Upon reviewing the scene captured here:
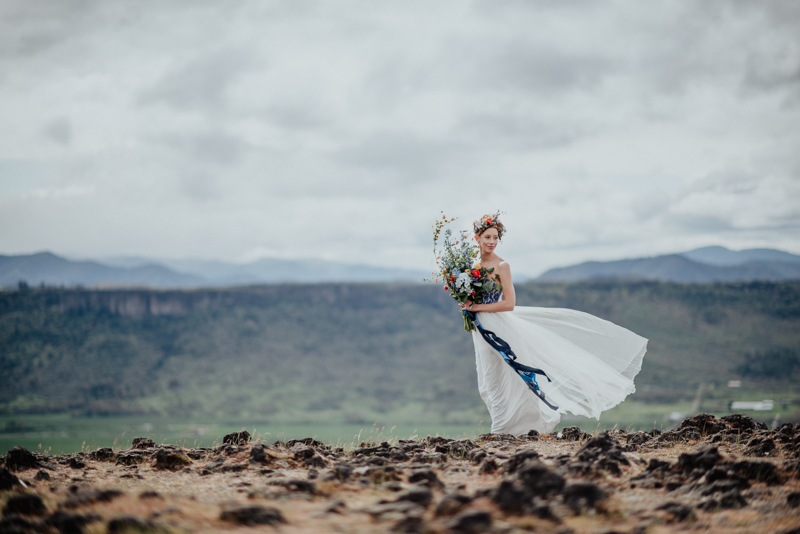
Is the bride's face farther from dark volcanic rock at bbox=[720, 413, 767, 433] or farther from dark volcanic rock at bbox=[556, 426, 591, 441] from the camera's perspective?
dark volcanic rock at bbox=[720, 413, 767, 433]

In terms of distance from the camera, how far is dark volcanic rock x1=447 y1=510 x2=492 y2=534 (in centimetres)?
396

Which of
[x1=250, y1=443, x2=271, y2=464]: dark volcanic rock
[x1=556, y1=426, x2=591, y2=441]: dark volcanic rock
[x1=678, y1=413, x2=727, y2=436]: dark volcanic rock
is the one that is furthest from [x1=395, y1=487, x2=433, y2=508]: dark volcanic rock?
[x1=678, y1=413, x2=727, y2=436]: dark volcanic rock

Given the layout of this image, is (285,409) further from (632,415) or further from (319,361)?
(632,415)

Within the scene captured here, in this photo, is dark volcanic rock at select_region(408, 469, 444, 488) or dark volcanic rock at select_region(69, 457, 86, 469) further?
dark volcanic rock at select_region(69, 457, 86, 469)

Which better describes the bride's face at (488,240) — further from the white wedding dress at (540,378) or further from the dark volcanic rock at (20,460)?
the dark volcanic rock at (20,460)

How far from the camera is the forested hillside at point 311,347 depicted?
11231cm

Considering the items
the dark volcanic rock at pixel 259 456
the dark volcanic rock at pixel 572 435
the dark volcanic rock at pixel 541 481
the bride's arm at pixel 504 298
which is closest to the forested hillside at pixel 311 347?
the dark volcanic rock at pixel 572 435

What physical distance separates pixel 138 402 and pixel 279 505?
126 meters

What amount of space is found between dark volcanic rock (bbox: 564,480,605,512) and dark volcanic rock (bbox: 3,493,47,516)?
4.65 meters

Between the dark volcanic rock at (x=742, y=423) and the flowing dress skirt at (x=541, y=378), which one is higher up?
the flowing dress skirt at (x=541, y=378)

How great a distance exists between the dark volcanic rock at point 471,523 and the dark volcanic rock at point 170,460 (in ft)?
16.8

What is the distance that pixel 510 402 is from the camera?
966 centimetres

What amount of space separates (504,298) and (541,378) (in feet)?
5.05

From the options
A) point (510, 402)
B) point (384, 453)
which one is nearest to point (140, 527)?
point (384, 453)
